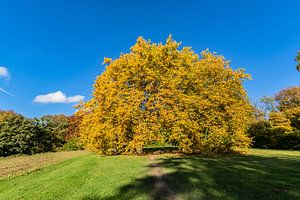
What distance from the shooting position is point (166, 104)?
14922mm

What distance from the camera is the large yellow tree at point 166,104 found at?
572 inches

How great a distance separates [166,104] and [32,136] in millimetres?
16610

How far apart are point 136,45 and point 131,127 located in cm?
619

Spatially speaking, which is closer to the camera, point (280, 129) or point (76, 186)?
point (76, 186)

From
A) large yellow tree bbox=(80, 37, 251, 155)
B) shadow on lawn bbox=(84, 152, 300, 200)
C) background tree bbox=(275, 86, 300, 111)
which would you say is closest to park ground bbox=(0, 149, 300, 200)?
shadow on lawn bbox=(84, 152, 300, 200)

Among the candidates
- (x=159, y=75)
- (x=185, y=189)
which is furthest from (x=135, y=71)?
(x=185, y=189)

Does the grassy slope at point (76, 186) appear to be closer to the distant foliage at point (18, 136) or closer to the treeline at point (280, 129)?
the distant foliage at point (18, 136)

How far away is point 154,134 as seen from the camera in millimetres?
14594

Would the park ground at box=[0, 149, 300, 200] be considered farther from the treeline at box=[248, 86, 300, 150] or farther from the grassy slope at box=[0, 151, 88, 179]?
the treeline at box=[248, 86, 300, 150]

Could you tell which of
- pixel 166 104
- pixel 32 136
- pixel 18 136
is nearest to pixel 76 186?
pixel 166 104

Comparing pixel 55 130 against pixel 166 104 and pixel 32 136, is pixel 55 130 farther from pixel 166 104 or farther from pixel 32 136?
pixel 166 104

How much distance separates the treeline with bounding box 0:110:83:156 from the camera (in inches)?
836

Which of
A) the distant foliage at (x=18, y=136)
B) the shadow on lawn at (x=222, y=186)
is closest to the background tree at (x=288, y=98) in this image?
the shadow on lawn at (x=222, y=186)

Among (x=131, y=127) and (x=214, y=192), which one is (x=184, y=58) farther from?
(x=214, y=192)
